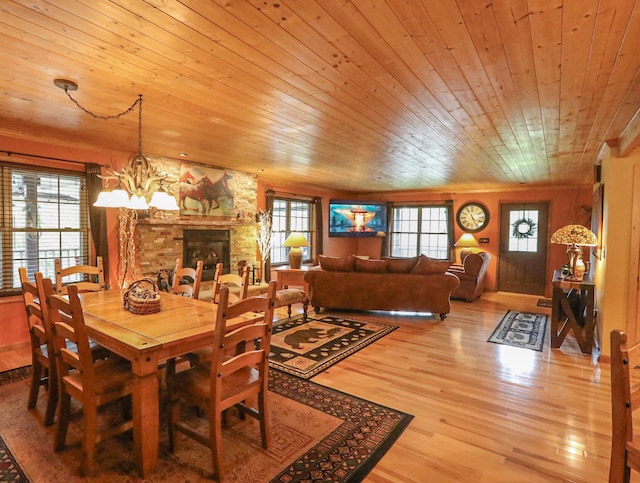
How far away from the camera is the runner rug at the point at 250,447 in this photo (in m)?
1.99

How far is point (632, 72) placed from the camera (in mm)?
2189

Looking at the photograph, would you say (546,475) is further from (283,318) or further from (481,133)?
(283,318)

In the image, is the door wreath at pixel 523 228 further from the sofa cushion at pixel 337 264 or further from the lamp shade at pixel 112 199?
the lamp shade at pixel 112 199

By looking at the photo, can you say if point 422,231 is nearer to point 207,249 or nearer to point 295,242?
point 295,242

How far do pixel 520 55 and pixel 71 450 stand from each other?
3.44 meters

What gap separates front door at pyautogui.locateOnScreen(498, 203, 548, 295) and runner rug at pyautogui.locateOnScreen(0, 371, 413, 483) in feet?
21.1

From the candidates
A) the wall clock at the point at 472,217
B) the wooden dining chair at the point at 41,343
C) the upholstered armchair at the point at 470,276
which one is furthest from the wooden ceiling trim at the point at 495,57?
the wall clock at the point at 472,217

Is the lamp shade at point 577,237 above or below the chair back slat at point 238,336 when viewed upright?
above

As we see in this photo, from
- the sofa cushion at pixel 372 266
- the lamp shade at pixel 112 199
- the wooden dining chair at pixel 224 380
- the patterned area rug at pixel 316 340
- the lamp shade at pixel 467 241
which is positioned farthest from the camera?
the lamp shade at pixel 467 241

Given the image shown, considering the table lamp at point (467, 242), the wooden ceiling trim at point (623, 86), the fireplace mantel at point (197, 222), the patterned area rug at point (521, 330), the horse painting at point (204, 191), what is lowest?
the patterned area rug at point (521, 330)

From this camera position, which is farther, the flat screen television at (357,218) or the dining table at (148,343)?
the flat screen television at (357,218)

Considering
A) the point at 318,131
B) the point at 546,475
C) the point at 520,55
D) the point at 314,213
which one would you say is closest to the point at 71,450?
the point at 546,475

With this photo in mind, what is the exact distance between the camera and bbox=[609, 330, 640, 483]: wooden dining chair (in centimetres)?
138

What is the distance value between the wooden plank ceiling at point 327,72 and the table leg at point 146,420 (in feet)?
5.85
